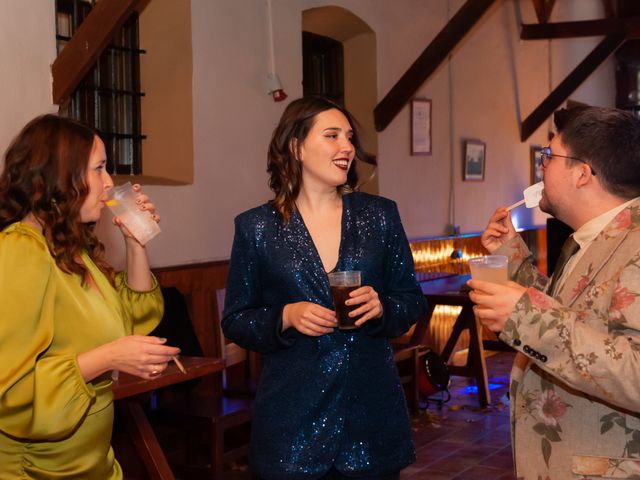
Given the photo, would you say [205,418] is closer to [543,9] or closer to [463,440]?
[463,440]

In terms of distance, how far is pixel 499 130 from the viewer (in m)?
9.30

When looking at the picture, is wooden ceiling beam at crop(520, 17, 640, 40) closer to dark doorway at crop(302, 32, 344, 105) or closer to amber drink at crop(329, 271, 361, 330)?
dark doorway at crop(302, 32, 344, 105)

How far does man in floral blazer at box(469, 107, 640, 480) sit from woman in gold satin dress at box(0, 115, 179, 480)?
2.70 feet

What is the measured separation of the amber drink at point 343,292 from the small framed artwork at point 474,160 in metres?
6.49

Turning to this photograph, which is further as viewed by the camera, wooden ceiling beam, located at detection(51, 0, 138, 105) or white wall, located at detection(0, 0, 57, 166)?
wooden ceiling beam, located at detection(51, 0, 138, 105)

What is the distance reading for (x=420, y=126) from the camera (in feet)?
25.6

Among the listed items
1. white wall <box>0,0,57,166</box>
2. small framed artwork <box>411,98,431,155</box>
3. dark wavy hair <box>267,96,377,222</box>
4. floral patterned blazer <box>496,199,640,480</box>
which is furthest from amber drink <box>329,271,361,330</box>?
small framed artwork <box>411,98,431,155</box>

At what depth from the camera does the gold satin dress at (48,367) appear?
1.89 m

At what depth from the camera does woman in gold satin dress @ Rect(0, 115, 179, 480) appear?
1.90 metres

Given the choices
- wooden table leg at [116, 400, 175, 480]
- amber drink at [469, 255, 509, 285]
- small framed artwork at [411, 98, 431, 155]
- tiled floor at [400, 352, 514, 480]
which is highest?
small framed artwork at [411, 98, 431, 155]

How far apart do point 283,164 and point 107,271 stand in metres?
0.64

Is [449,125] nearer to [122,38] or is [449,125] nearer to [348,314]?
[122,38]

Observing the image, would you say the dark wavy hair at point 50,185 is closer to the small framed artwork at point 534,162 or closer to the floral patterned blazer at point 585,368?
the floral patterned blazer at point 585,368

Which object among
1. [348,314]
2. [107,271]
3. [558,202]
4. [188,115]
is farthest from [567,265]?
[188,115]
